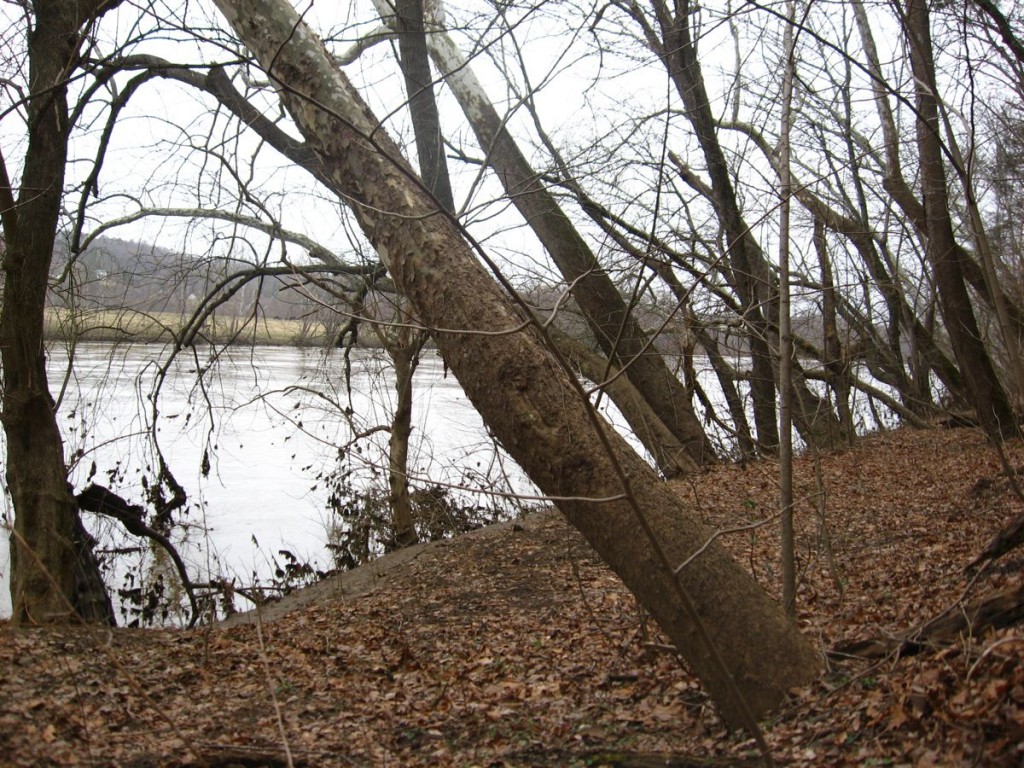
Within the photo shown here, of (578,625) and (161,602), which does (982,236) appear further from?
(161,602)

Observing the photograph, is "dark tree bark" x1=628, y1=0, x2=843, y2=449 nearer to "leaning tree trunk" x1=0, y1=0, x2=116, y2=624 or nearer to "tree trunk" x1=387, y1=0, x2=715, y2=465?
"tree trunk" x1=387, y1=0, x2=715, y2=465

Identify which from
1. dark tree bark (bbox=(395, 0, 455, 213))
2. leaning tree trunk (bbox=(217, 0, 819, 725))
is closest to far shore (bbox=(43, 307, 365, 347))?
dark tree bark (bbox=(395, 0, 455, 213))

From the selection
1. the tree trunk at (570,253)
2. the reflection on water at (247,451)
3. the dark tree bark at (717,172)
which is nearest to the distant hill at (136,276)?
the reflection on water at (247,451)

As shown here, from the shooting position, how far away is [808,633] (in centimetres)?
405

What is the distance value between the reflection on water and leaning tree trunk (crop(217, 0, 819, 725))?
10.5ft

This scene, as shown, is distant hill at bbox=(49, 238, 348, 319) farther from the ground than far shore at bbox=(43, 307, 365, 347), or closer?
farther from the ground

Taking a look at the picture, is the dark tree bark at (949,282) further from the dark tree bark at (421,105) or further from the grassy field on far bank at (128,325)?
the grassy field on far bank at (128,325)

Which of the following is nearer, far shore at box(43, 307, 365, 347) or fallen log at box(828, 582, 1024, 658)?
fallen log at box(828, 582, 1024, 658)

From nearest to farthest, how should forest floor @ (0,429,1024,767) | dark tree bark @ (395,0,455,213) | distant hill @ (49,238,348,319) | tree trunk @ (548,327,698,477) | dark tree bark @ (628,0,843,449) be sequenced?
forest floor @ (0,429,1024,767) < distant hill @ (49,238,348,319) < dark tree bark @ (395,0,455,213) < dark tree bark @ (628,0,843,449) < tree trunk @ (548,327,698,477)

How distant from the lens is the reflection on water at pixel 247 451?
8.56 m

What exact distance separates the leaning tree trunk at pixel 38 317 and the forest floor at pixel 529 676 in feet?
4.87

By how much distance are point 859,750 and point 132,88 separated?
7.42 meters

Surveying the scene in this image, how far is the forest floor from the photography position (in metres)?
2.65

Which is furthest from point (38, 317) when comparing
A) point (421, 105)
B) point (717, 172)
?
point (717, 172)
